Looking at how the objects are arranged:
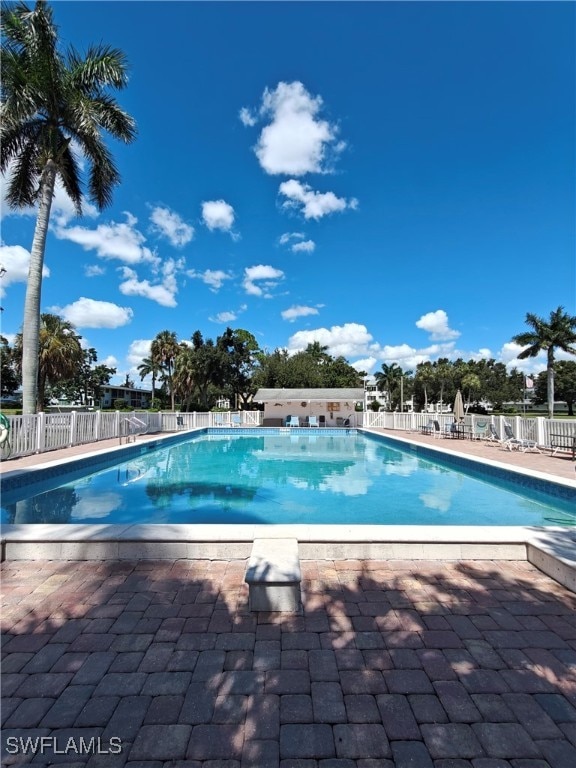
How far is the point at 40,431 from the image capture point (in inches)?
431

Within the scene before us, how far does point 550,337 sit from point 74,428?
33.8 metres

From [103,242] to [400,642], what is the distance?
2151 cm

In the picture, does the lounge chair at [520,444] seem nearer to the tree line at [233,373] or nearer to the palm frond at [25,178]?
the tree line at [233,373]

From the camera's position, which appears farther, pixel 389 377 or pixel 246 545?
pixel 389 377

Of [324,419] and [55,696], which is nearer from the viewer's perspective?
[55,696]

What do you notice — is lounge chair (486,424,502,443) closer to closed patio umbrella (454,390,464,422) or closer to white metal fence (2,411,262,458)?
closed patio umbrella (454,390,464,422)

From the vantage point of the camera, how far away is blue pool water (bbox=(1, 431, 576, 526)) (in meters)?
6.47

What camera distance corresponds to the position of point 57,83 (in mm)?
11555

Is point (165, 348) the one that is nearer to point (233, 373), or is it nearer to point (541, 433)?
point (233, 373)

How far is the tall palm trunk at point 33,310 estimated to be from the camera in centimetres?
1133

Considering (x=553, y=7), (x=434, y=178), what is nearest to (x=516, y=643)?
(x=553, y=7)

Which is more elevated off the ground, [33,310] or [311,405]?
[33,310]

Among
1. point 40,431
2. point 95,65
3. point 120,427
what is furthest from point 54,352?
point 95,65

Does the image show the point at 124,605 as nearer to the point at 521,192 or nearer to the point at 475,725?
the point at 475,725
